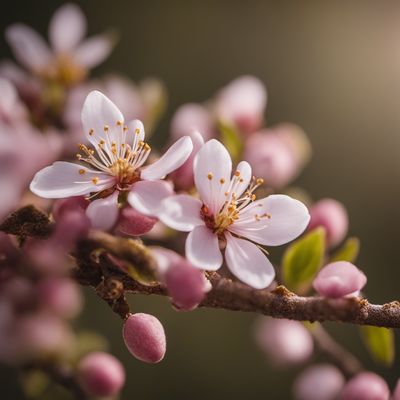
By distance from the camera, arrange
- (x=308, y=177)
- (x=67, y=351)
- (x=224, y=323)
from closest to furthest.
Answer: (x=67, y=351) → (x=224, y=323) → (x=308, y=177)

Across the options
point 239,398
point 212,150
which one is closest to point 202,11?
point 239,398

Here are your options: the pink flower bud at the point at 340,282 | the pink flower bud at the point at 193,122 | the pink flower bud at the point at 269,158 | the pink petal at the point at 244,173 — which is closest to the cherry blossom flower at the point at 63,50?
the pink flower bud at the point at 193,122

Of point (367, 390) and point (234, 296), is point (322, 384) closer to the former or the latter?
point (367, 390)

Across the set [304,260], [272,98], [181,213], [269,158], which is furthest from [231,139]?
[272,98]

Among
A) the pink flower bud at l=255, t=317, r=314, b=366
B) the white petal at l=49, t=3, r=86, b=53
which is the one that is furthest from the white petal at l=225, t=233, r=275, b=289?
the white petal at l=49, t=3, r=86, b=53

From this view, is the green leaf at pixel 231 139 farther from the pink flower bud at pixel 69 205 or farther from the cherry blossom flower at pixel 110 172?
the pink flower bud at pixel 69 205

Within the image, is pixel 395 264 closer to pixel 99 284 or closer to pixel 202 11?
pixel 202 11

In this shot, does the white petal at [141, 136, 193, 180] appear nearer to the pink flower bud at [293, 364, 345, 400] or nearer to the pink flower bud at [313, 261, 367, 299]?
the pink flower bud at [313, 261, 367, 299]
